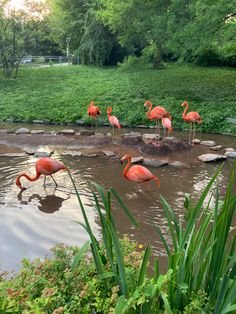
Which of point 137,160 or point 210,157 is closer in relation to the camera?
point 137,160

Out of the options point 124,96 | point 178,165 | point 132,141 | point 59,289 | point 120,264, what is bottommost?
point 178,165

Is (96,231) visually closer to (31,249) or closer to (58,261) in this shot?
(31,249)

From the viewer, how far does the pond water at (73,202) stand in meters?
4.52

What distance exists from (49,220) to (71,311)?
9.66 feet

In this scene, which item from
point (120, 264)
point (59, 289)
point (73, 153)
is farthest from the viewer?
point (73, 153)

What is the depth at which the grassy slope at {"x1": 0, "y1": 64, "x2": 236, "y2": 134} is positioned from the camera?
11656mm

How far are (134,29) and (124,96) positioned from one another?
12.7ft

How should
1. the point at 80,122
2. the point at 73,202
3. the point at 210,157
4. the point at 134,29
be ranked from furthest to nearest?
1. the point at 134,29
2. the point at 80,122
3. the point at 210,157
4. the point at 73,202

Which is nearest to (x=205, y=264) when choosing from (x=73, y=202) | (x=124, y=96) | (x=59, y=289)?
(x=59, y=289)

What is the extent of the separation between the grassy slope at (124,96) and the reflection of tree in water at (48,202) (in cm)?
609

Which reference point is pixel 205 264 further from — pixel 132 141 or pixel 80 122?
pixel 80 122

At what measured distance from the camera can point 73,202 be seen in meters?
5.67

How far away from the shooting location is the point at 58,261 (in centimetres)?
262

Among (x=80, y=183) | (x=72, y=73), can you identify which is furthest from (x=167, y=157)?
(x=72, y=73)
